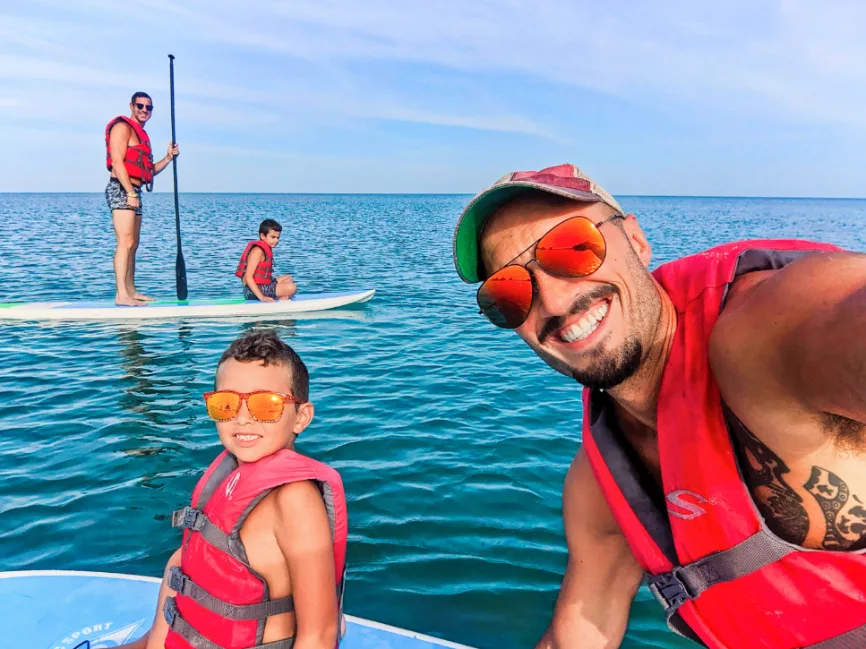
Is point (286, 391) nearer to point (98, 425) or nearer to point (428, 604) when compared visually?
point (428, 604)

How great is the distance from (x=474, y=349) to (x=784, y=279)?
904 cm

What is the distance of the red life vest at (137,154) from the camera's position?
1088cm

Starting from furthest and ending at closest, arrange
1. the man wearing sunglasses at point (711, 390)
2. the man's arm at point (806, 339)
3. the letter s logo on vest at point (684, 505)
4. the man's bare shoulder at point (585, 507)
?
the man's bare shoulder at point (585, 507) → the letter s logo on vest at point (684, 505) → the man wearing sunglasses at point (711, 390) → the man's arm at point (806, 339)

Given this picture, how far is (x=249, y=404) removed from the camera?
107 inches

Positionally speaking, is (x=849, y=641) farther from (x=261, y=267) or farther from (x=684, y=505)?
(x=261, y=267)

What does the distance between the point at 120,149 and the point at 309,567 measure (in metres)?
10.4

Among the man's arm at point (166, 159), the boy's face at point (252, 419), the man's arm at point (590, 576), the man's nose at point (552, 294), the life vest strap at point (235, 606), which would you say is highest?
the man's arm at point (166, 159)

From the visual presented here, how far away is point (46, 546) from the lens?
4633 mm

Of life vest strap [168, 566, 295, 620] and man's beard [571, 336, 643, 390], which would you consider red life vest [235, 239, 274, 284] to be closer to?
life vest strap [168, 566, 295, 620]

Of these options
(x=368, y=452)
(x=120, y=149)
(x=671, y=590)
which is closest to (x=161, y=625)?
(x=671, y=590)

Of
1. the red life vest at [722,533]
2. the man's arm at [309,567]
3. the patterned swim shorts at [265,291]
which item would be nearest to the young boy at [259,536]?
the man's arm at [309,567]

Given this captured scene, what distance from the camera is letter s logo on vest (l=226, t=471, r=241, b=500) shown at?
268 centimetres

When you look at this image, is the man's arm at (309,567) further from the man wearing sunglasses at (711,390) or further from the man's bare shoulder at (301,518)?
the man wearing sunglasses at (711,390)

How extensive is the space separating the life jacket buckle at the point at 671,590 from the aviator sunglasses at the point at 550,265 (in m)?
0.91
